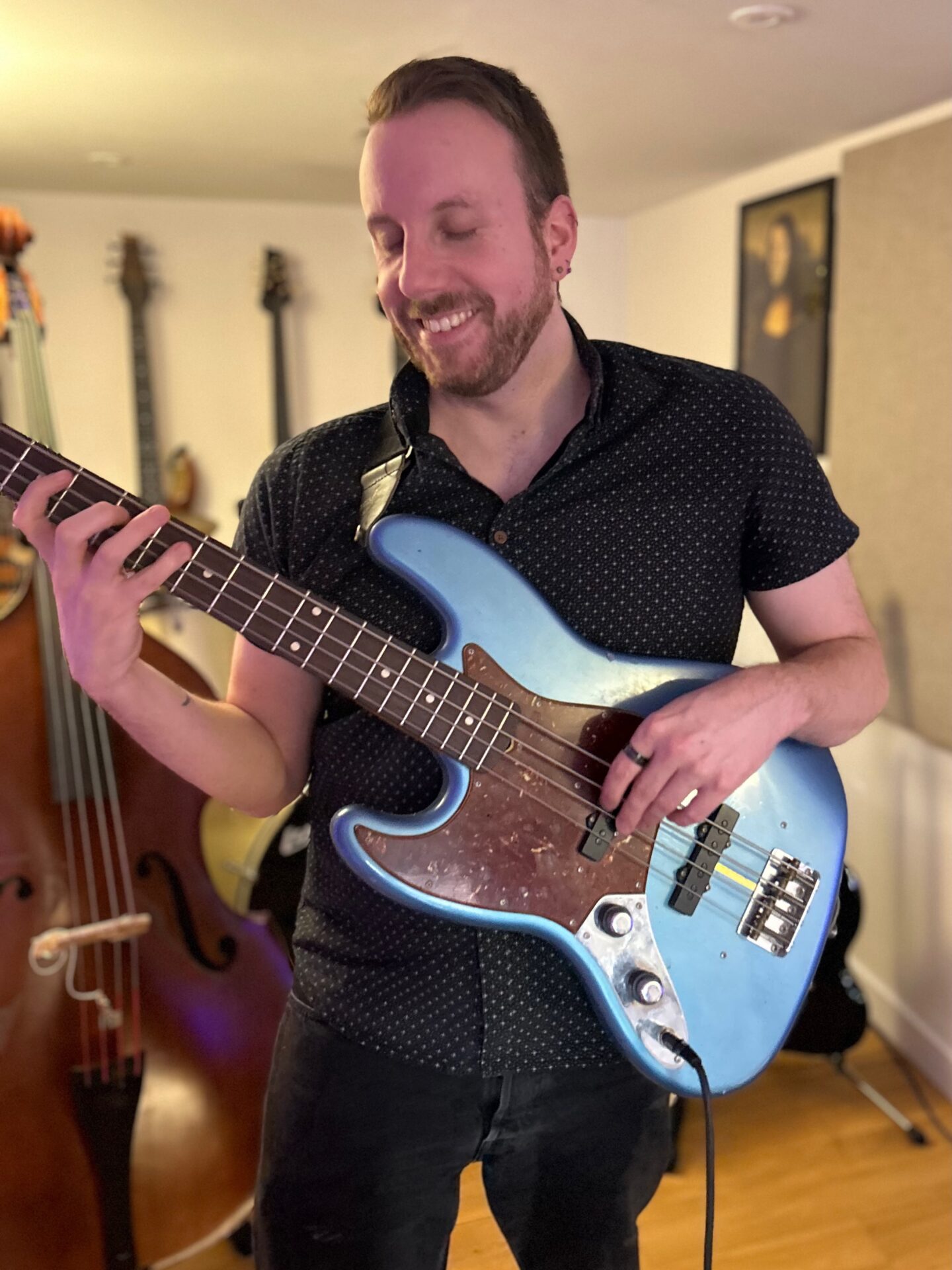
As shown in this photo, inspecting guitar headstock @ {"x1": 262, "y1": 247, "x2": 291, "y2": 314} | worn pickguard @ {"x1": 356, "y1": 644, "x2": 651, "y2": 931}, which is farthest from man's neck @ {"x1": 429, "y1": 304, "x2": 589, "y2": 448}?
guitar headstock @ {"x1": 262, "y1": 247, "x2": 291, "y2": 314}

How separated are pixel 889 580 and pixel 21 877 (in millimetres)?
1789

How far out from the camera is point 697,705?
2.91 ft

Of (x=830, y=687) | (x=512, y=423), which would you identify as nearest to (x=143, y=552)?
(x=512, y=423)

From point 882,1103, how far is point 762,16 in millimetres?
2017

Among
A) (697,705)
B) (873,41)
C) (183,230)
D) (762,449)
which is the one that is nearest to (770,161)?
(873,41)

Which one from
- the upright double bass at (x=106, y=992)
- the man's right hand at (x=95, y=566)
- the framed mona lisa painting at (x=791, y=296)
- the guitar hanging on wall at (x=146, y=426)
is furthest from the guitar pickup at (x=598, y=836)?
the guitar hanging on wall at (x=146, y=426)

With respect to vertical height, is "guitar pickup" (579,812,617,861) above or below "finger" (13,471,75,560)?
below

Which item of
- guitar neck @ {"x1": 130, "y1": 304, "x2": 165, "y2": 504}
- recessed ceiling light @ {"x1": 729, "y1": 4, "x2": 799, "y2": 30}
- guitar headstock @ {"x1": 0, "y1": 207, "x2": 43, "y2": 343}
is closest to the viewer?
recessed ceiling light @ {"x1": 729, "y1": 4, "x2": 799, "y2": 30}

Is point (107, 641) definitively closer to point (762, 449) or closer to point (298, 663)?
point (298, 663)

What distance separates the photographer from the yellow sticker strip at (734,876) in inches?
38.5

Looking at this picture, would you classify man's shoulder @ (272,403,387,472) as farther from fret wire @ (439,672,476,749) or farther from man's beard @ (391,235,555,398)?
fret wire @ (439,672,476,749)

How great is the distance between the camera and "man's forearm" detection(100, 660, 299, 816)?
87 cm

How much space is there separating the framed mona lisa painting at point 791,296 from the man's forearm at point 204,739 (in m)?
1.79

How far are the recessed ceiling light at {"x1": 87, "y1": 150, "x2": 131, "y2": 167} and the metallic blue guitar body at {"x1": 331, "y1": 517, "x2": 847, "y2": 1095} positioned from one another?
1932 millimetres
